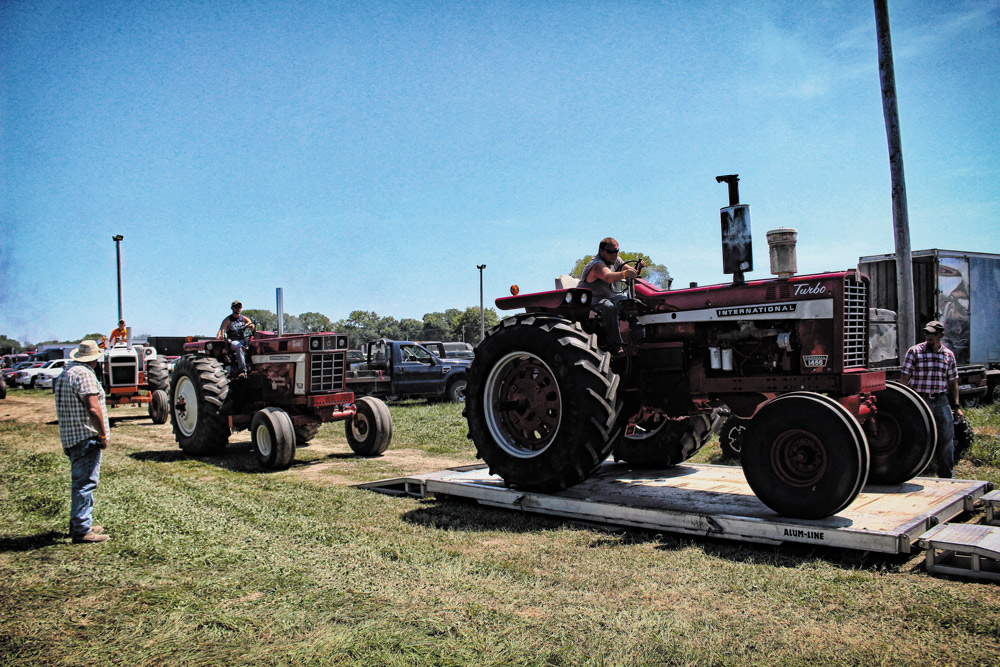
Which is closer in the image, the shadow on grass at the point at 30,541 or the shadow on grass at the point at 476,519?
the shadow on grass at the point at 30,541

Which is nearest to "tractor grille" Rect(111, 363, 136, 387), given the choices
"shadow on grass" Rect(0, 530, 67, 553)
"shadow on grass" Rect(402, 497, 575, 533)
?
"shadow on grass" Rect(0, 530, 67, 553)

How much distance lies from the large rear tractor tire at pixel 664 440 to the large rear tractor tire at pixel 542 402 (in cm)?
129

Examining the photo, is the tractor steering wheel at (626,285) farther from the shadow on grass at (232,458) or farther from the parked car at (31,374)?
the parked car at (31,374)

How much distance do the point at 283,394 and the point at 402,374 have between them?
323 inches

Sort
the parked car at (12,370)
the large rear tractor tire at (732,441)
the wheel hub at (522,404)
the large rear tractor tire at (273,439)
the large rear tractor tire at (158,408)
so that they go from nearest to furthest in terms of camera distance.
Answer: the wheel hub at (522,404), the large rear tractor tire at (273,439), the large rear tractor tire at (732,441), the large rear tractor tire at (158,408), the parked car at (12,370)

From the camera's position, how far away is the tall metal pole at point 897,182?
9570 millimetres

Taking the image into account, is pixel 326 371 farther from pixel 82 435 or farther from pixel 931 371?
pixel 931 371

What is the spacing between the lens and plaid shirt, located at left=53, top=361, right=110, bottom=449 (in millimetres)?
5621

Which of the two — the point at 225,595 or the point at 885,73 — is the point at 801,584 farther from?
the point at 885,73

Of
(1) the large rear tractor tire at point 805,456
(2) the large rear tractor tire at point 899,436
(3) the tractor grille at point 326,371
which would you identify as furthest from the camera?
(3) the tractor grille at point 326,371

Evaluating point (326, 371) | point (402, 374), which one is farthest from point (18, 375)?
point (326, 371)

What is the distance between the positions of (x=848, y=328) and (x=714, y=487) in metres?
1.78

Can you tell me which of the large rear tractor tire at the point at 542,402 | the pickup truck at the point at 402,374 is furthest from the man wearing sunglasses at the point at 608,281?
the pickup truck at the point at 402,374

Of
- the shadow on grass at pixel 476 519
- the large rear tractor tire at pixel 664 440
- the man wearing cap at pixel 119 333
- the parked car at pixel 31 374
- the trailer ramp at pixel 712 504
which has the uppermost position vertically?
the man wearing cap at pixel 119 333
